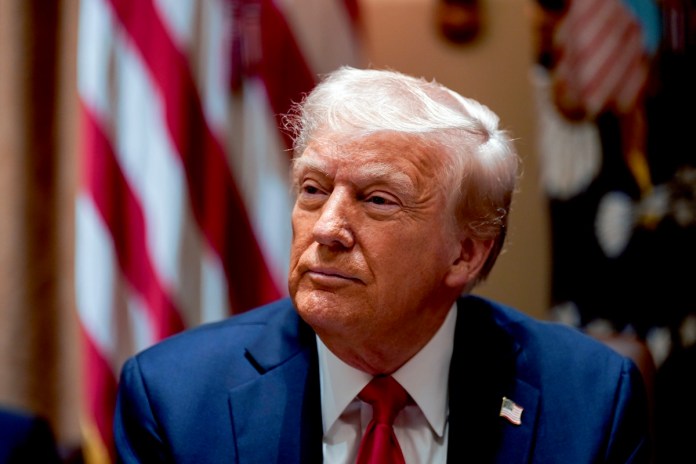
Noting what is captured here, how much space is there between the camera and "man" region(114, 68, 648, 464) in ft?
5.62

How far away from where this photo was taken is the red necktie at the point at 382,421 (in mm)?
1760

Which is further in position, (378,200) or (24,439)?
(24,439)

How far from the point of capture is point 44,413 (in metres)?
3.06

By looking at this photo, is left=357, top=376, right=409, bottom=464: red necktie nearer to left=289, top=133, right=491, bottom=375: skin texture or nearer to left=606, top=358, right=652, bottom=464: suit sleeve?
left=289, top=133, right=491, bottom=375: skin texture

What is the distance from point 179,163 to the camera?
288cm

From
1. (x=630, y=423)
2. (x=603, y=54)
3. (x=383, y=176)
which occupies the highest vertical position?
(x=603, y=54)

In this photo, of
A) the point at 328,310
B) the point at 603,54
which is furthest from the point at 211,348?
the point at 603,54

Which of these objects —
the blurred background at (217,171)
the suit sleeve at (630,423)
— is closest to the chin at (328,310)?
the suit sleeve at (630,423)

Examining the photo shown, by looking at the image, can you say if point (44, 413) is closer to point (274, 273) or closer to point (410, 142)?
point (274, 273)

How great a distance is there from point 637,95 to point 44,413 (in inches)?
84.2

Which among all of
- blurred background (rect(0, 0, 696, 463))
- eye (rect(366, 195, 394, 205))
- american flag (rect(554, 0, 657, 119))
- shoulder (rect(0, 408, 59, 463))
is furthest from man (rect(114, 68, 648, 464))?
american flag (rect(554, 0, 657, 119))

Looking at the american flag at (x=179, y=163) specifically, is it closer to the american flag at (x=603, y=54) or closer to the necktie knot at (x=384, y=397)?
the american flag at (x=603, y=54)

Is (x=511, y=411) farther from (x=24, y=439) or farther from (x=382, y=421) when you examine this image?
(x=24, y=439)

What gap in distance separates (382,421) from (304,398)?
162 millimetres
